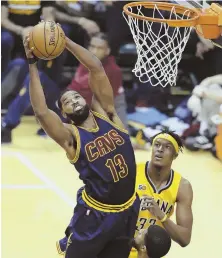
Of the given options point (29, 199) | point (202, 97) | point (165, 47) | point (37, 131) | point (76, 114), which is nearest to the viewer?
point (76, 114)

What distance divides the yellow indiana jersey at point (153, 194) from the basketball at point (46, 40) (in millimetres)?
1135

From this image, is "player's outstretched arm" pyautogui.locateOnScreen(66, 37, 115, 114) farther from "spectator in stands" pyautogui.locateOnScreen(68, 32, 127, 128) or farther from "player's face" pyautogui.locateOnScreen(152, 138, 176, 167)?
"spectator in stands" pyautogui.locateOnScreen(68, 32, 127, 128)

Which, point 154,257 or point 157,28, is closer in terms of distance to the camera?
point 154,257

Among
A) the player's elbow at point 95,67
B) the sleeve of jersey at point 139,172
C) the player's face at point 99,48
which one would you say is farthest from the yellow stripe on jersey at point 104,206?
the player's face at point 99,48

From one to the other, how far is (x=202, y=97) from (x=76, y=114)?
480cm

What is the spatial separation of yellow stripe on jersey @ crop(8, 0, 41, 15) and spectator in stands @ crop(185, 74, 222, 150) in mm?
2580

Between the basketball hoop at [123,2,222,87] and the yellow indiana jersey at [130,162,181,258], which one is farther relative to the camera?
the yellow indiana jersey at [130,162,181,258]

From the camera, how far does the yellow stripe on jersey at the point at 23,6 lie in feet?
34.4

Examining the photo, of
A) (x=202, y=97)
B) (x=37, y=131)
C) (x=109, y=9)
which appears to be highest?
(x=109, y=9)

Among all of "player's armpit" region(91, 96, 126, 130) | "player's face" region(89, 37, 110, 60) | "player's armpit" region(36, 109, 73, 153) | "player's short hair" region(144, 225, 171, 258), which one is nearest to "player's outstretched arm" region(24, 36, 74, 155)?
"player's armpit" region(36, 109, 73, 153)

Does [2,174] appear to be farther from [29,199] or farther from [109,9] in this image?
[109,9]

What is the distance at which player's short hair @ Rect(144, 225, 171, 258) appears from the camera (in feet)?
14.8

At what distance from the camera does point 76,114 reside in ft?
16.6

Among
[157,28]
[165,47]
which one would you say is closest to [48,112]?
[165,47]
